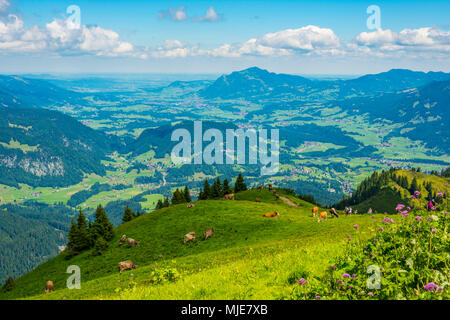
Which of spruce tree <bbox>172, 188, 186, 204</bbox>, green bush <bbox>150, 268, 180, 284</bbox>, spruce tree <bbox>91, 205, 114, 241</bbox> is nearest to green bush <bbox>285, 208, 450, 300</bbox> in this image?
green bush <bbox>150, 268, 180, 284</bbox>

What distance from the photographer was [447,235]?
978 centimetres

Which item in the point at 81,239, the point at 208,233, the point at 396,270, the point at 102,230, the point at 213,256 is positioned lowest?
the point at 81,239

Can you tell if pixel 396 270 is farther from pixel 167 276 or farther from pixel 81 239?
pixel 81 239

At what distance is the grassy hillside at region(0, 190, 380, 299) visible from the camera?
1180 cm

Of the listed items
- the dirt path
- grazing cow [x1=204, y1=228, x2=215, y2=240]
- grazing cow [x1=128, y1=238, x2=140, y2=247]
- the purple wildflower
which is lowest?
the dirt path

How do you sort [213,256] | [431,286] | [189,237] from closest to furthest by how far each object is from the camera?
1. [431,286]
2. [213,256]
3. [189,237]

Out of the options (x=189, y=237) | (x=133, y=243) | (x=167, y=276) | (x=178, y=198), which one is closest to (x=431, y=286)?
(x=167, y=276)

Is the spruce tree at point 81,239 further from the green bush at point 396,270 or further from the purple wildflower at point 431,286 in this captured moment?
the purple wildflower at point 431,286

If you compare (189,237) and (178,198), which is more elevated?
(189,237)

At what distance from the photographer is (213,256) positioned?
32031mm

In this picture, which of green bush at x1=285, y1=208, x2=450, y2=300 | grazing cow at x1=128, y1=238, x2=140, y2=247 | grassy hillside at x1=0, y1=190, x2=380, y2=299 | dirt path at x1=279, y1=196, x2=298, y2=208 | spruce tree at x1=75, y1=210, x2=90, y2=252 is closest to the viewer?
green bush at x1=285, y1=208, x2=450, y2=300

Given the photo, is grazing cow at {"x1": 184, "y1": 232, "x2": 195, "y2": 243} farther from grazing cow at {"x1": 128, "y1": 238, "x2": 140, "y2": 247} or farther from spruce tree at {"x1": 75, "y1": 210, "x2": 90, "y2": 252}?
spruce tree at {"x1": 75, "y1": 210, "x2": 90, "y2": 252}
